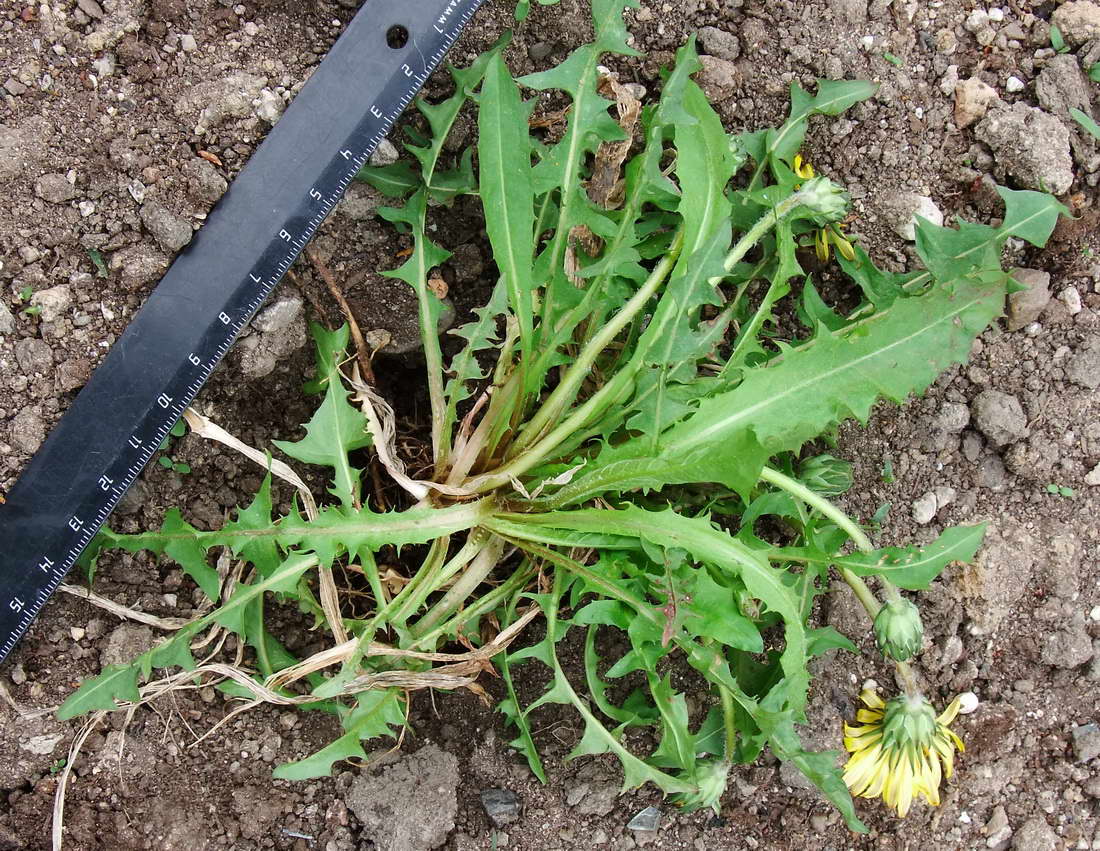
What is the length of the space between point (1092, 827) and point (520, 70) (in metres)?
2.33

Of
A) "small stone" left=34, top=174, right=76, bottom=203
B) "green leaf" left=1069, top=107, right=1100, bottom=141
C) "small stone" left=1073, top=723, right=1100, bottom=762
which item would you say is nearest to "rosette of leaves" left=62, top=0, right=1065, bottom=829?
"green leaf" left=1069, top=107, right=1100, bottom=141

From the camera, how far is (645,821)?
7.06ft

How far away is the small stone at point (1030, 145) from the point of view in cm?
217

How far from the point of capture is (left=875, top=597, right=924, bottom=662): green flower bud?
189 centimetres

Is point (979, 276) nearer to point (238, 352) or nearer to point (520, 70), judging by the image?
point (520, 70)

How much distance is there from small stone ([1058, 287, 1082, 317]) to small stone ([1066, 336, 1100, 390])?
0.28 feet

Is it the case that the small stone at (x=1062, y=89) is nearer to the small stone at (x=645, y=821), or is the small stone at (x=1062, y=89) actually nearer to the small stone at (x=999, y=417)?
the small stone at (x=999, y=417)

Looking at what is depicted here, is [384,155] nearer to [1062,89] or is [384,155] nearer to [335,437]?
[335,437]

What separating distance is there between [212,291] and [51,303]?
34 centimetres

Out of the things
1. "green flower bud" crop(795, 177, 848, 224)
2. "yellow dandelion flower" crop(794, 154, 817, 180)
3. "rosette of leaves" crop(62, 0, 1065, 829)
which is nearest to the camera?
"rosette of leaves" crop(62, 0, 1065, 829)

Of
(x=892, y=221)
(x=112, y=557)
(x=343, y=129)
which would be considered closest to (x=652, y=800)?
(x=112, y=557)

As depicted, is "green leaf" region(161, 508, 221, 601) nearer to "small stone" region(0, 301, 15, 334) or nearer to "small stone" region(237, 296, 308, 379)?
"small stone" region(237, 296, 308, 379)

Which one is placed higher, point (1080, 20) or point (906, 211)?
point (1080, 20)

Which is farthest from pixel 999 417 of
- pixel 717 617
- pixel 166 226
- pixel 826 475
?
pixel 166 226
